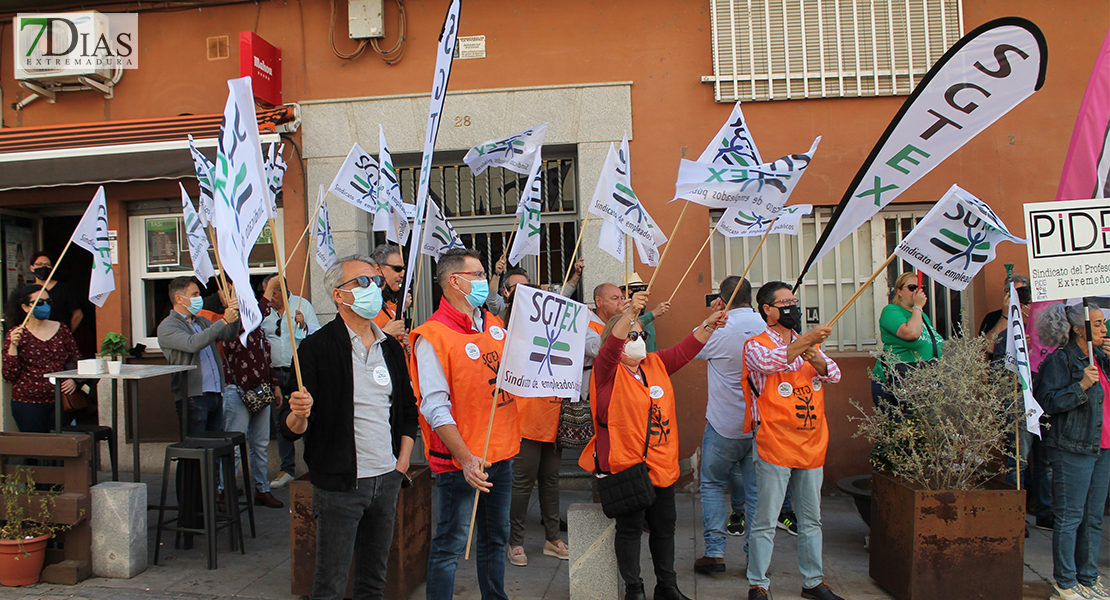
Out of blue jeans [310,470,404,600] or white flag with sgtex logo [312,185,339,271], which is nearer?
blue jeans [310,470,404,600]

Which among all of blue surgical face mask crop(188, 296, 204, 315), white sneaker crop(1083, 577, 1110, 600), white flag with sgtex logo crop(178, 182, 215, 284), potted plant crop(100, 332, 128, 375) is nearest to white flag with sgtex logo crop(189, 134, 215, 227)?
white flag with sgtex logo crop(178, 182, 215, 284)

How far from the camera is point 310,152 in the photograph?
25.6 feet

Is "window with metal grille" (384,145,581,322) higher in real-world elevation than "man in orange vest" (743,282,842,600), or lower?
higher

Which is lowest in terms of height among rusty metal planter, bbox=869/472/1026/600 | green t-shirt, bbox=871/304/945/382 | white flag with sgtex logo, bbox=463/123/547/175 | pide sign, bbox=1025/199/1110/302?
rusty metal planter, bbox=869/472/1026/600

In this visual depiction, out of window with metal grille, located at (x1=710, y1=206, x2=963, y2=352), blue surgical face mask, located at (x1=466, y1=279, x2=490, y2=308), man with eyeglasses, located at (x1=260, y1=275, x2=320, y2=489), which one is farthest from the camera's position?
window with metal grille, located at (x1=710, y1=206, x2=963, y2=352)

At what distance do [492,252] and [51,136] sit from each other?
15.8 feet

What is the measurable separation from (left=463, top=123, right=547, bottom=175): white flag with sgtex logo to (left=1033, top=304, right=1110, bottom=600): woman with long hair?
12.8 ft

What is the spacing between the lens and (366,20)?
766cm

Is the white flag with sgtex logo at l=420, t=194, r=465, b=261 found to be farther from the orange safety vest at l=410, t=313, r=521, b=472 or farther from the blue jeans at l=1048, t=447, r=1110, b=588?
the blue jeans at l=1048, t=447, r=1110, b=588

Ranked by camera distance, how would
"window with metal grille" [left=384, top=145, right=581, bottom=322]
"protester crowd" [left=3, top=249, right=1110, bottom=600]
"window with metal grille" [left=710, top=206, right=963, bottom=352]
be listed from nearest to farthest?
1. "protester crowd" [left=3, top=249, right=1110, bottom=600]
2. "window with metal grille" [left=710, top=206, right=963, bottom=352]
3. "window with metal grille" [left=384, top=145, right=581, bottom=322]

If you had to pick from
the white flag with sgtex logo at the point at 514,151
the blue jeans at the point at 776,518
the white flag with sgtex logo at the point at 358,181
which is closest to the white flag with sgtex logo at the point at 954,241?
the blue jeans at the point at 776,518

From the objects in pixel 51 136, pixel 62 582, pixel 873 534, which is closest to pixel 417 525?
pixel 62 582

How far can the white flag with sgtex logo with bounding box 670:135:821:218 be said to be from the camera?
4.95 m

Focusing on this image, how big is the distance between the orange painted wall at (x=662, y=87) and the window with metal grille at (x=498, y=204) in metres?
0.74
